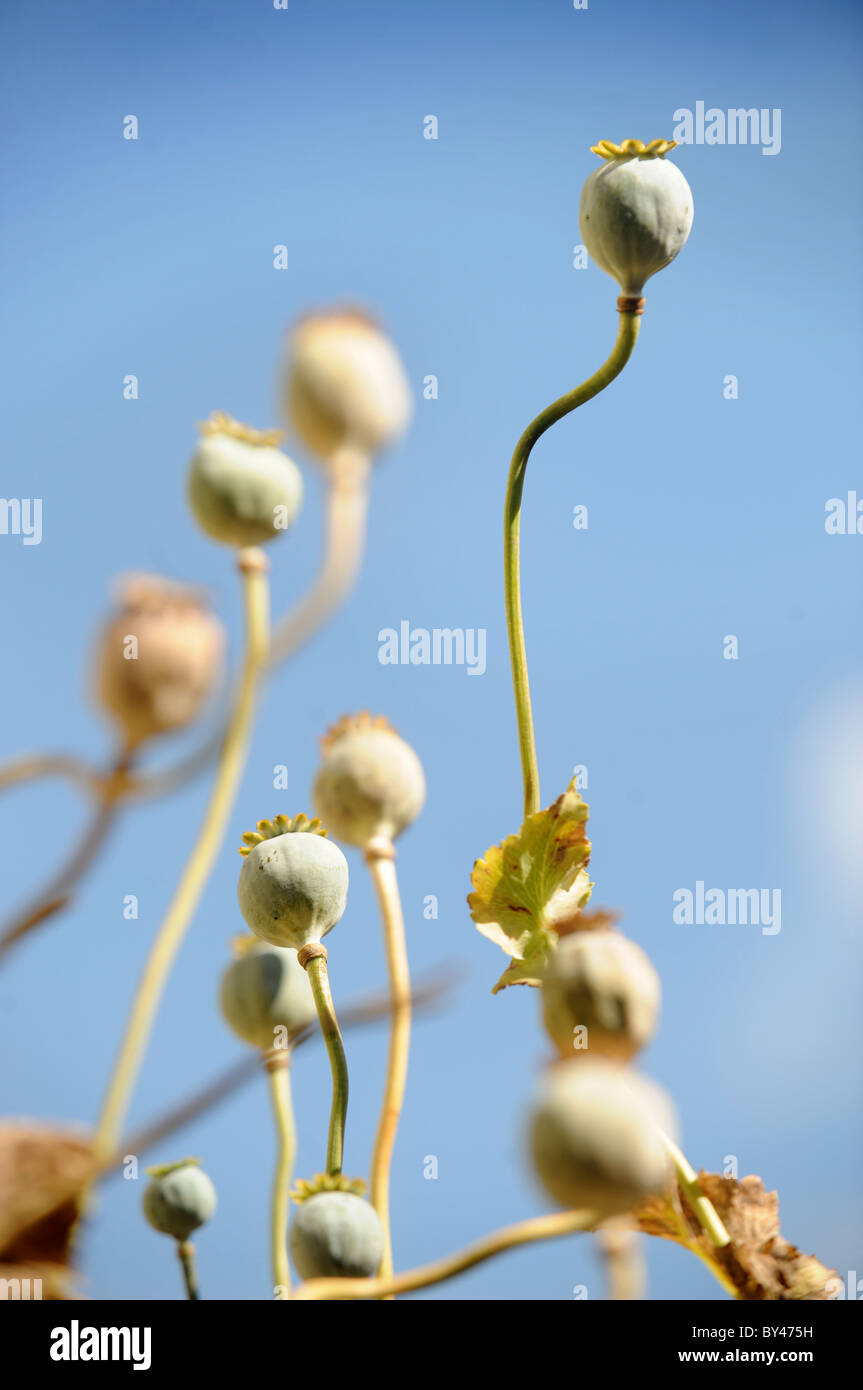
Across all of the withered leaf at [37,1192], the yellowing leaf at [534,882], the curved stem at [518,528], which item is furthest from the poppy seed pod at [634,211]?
the withered leaf at [37,1192]

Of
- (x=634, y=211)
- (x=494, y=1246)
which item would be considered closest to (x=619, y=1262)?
(x=494, y=1246)

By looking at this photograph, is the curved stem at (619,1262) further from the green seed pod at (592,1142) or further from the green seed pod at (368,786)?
the green seed pod at (368,786)

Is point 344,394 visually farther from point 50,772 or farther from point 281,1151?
point 281,1151

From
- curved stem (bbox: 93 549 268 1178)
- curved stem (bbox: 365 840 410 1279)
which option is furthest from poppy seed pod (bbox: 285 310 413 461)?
curved stem (bbox: 365 840 410 1279)

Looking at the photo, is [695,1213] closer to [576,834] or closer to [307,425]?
[576,834]

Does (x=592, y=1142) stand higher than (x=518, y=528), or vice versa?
(x=518, y=528)
